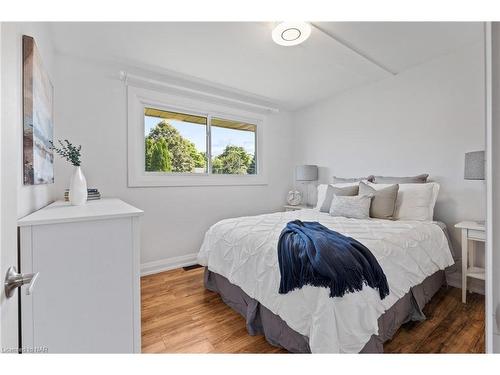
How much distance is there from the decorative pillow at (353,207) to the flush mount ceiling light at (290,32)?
1595mm

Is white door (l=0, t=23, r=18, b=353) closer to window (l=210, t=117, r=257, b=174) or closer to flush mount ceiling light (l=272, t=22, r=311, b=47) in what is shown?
flush mount ceiling light (l=272, t=22, r=311, b=47)

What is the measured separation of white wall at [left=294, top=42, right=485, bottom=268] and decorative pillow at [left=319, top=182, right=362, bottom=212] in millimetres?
651

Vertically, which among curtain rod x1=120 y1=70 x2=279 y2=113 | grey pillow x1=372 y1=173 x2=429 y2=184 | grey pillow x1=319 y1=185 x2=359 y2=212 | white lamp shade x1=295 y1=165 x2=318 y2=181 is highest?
curtain rod x1=120 y1=70 x2=279 y2=113

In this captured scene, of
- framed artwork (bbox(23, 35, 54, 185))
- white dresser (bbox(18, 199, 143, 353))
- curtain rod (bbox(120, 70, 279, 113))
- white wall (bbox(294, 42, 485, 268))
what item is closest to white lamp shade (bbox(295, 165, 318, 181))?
white wall (bbox(294, 42, 485, 268))

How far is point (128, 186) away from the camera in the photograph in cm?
254

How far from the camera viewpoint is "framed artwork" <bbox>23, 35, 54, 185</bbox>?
1134mm

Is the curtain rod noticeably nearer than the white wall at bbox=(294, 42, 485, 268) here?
No

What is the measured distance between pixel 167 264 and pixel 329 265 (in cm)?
220

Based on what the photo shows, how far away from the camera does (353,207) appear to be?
90.7 inches

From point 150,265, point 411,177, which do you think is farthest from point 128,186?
point 411,177

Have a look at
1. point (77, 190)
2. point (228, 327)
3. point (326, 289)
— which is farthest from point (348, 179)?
point (77, 190)

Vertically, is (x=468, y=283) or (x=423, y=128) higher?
(x=423, y=128)

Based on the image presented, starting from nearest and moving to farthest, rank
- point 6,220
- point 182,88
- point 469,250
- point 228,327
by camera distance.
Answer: point 6,220
point 228,327
point 469,250
point 182,88

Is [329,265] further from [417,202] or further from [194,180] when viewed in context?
[194,180]
